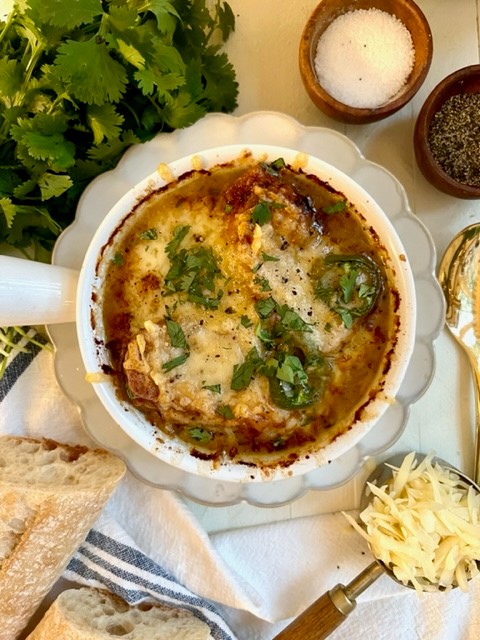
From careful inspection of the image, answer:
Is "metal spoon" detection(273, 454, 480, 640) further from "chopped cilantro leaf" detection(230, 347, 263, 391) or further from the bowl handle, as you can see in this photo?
the bowl handle

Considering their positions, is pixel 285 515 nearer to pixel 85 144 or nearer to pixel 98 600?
pixel 98 600

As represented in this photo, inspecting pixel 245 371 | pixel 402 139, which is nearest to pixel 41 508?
pixel 245 371

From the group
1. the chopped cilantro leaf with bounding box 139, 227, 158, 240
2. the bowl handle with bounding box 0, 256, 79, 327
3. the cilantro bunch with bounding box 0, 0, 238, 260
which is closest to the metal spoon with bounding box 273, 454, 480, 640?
the chopped cilantro leaf with bounding box 139, 227, 158, 240

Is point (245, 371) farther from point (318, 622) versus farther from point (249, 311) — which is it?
point (318, 622)

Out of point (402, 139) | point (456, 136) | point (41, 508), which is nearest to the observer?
point (41, 508)

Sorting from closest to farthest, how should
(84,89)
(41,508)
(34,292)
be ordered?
(34,292) → (84,89) → (41,508)

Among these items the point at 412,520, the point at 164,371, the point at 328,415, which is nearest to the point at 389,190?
the point at 328,415
